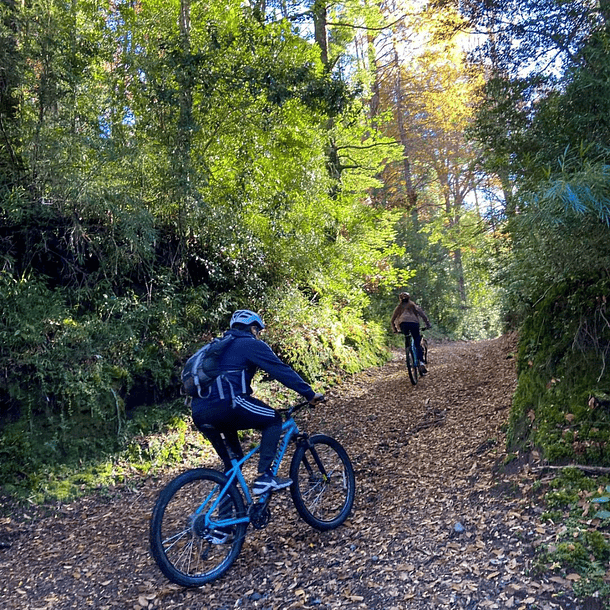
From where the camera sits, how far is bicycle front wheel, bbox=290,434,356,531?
13.5 ft

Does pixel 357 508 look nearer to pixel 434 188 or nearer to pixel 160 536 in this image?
pixel 160 536

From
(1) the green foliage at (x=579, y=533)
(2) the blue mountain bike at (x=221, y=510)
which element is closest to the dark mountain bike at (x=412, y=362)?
(2) the blue mountain bike at (x=221, y=510)

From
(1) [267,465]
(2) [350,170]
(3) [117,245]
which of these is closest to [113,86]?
(3) [117,245]

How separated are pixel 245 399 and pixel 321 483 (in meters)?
1.19

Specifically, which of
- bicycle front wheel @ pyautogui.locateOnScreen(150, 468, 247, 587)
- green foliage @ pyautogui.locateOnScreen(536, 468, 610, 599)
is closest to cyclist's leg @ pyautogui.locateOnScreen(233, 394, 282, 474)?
bicycle front wheel @ pyautogui.locateOnScreen(150, 468, 247, 587)

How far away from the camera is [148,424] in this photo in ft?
22.0

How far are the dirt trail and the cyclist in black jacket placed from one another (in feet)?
2.28

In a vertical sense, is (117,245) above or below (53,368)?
above

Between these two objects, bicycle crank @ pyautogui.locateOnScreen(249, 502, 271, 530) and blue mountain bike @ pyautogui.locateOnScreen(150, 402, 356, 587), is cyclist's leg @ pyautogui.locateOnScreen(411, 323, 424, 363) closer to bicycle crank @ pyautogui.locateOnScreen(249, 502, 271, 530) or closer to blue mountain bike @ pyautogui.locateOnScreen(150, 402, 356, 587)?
blue mountain bike @ pyautogui.locateOnScreen(150, 402, 356, 587)

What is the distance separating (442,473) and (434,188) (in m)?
23.9

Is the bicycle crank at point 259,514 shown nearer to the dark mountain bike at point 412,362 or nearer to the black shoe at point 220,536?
the black shoe at point 220,536

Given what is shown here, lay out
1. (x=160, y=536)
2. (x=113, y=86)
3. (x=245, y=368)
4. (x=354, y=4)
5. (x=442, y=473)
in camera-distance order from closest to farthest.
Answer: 1. (x=160, y=536)
2. (x=245, y=368)
3. (x=442, y=473)
4. (x=113, y=86)
5. (x=354, y=4)

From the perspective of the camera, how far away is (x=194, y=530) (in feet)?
11.8

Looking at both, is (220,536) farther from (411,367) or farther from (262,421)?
(411,367)
